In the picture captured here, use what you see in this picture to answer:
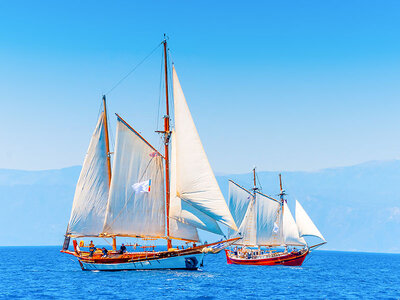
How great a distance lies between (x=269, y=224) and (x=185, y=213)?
38216 millimetres

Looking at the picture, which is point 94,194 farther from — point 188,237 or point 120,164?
point 188,237

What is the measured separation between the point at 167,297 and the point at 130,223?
1806 cm

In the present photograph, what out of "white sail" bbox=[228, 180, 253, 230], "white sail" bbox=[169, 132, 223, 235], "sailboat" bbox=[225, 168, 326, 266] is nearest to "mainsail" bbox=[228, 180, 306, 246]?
"sailboat" bbox=[225, 168, 326, 266]

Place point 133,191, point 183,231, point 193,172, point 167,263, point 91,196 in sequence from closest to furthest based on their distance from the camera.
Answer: point 193,172 < point 183,231 < point 167,263 < point 133,191 < point 91,196

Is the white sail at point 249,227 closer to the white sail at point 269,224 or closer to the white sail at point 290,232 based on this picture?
the white sail at point 269,224

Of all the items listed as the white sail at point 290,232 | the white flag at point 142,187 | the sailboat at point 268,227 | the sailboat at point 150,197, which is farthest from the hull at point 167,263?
the white sail at point 290,232

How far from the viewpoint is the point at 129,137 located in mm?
61406

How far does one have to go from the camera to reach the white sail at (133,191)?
201 ft

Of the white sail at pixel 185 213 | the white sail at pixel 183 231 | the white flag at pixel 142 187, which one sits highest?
the white flag at pixel 142 187

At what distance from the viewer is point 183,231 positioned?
5878cm

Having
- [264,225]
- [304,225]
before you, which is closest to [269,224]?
[264,225]

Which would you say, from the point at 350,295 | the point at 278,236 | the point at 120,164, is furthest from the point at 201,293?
the point at 278,236

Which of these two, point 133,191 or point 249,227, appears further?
point 249,227

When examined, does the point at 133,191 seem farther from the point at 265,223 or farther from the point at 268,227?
the point at 268,227
